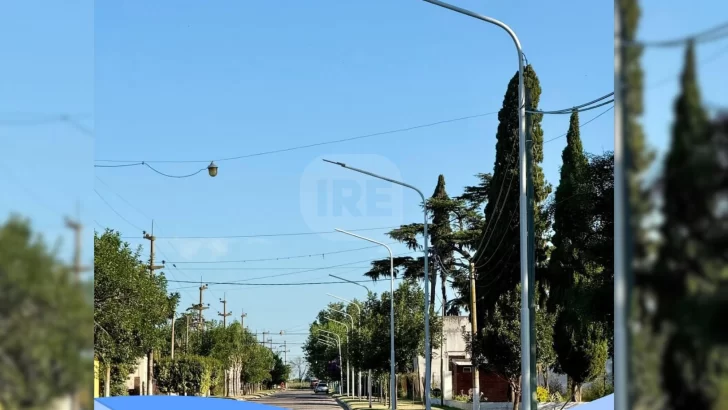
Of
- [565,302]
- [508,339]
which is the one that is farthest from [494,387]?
[565,302]

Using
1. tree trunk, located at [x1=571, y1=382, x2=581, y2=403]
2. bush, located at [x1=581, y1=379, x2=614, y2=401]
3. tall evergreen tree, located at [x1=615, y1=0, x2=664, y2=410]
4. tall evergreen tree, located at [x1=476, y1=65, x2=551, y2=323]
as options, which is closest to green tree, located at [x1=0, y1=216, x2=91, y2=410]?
tall evergreen tree, located at [x1=615, y1=0, x2=664, y2=410]

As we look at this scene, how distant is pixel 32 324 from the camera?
2133mm

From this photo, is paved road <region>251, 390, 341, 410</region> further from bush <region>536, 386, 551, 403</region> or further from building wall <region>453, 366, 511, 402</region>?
bush <region>536, 386, 551, 403</region>

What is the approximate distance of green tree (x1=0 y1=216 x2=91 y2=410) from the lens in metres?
2.09

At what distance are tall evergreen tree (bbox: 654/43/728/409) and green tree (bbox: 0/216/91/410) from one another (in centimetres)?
142

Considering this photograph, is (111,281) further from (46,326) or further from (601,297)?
(46,326)

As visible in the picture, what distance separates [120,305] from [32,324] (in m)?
22.4

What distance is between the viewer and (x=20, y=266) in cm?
209

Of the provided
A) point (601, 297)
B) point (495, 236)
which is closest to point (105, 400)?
point (601, 297)

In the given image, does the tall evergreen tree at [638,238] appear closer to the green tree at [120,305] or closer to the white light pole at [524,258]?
the white light pole at [524,258]

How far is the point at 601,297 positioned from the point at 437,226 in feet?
86.6

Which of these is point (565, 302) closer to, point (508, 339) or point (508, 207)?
point (508, 339)

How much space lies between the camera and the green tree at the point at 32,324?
209 cm

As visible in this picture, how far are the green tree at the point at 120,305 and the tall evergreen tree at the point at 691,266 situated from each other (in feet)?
71.0
